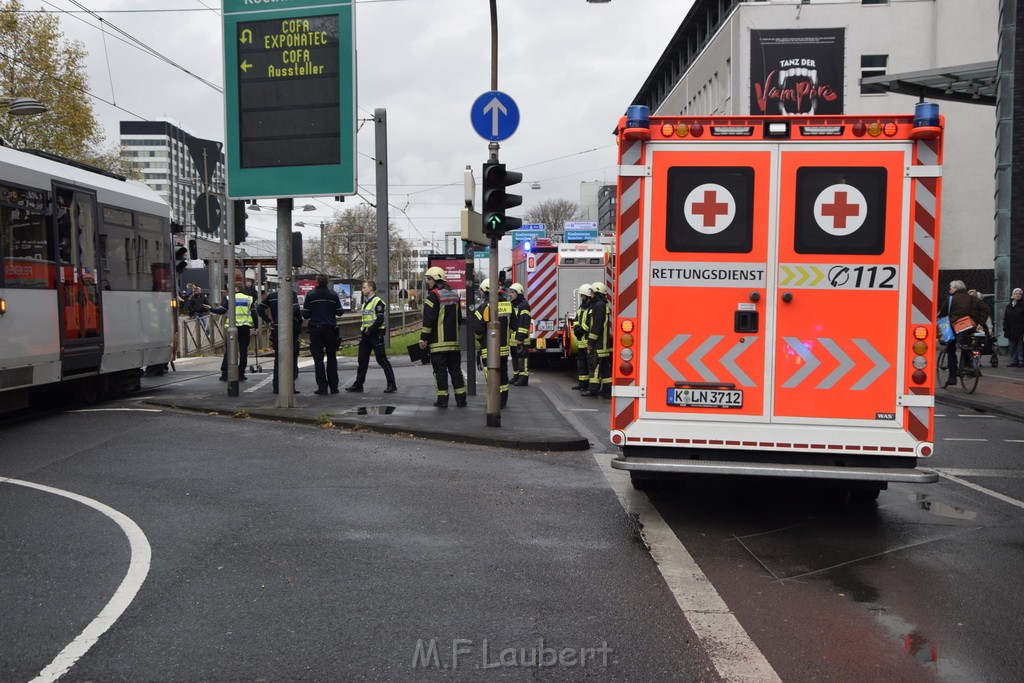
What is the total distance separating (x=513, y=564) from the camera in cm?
562

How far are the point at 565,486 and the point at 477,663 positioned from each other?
13.1ft

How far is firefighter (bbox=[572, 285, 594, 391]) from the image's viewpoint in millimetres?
15771

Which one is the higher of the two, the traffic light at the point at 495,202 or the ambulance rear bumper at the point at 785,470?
the traffic light at the point at 495,202

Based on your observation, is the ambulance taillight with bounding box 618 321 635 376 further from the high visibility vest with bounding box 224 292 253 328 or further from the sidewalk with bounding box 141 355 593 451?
the high visibility vest with bounding box 224 292 253 328

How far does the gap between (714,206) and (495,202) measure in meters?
4.62

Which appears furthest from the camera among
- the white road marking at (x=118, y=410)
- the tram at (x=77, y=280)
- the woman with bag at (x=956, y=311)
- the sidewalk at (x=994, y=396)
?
the woman with bag at (x=956, y=311)

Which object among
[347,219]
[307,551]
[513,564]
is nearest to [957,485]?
[513,564]

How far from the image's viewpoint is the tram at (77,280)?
11.1 m

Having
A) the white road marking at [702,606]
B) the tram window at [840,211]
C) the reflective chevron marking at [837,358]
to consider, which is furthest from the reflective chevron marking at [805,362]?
the white road marking at [702,606]

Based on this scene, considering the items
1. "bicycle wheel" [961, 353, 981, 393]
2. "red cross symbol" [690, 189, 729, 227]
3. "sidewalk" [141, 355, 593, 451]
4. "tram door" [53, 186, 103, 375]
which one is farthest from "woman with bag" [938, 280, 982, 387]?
"tram door" [53, 186, 103, 375]

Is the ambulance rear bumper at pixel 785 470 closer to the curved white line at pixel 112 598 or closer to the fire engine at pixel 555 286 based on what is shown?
the curved white line at pixel 112 598

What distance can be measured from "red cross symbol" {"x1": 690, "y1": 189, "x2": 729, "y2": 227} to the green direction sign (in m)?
6.39

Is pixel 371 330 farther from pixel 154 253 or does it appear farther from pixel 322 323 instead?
pixel 154 253

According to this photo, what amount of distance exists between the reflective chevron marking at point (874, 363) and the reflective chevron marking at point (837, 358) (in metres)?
0.11
